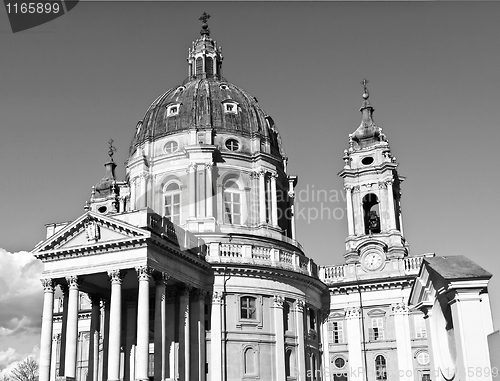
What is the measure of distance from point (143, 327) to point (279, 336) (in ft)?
40.6

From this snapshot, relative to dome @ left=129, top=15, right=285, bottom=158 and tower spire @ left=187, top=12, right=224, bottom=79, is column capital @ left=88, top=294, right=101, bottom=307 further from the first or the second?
tower spire @ left=187, top=12, right=224, bottom=79

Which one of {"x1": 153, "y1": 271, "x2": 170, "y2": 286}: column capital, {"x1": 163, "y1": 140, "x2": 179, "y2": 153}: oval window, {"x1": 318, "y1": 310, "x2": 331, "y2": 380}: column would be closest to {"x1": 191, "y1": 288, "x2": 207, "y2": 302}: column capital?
{"x1": 153, "y1": 271, "x2": 170, "y2": 286}: column capital

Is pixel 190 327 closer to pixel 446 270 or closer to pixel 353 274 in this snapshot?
pixel 353 274

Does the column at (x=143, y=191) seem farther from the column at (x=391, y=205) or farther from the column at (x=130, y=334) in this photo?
the column at (x=391, y=205)

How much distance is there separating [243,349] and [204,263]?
6.36 metres

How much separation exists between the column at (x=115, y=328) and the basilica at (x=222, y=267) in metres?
0.09

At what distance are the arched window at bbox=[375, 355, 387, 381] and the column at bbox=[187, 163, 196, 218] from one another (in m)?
18.9

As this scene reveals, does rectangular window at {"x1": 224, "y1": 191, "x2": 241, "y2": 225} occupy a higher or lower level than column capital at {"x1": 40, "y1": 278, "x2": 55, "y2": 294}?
higher

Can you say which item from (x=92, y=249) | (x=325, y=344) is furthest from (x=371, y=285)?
(x=92, y=249)

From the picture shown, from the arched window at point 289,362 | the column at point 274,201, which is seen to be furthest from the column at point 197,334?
the column at point 274,201

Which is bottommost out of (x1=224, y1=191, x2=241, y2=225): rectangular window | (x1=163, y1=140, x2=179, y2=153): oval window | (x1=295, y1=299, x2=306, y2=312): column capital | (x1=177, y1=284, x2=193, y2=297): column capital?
(x1=295, y1=299, x2=306, y2=312): column capital

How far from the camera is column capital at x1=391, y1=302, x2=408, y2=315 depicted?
5219 centimetres

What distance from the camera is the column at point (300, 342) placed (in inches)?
1802

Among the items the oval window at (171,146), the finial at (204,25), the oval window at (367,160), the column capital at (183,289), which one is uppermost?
the finial at (204,25)
